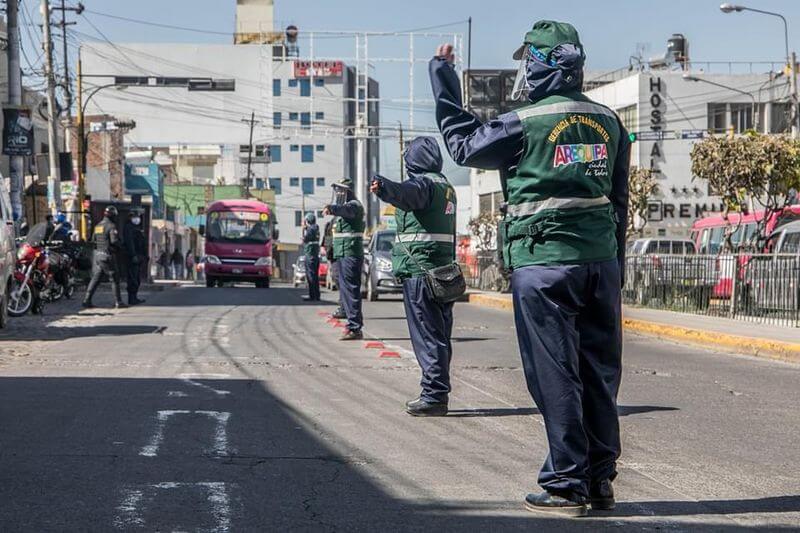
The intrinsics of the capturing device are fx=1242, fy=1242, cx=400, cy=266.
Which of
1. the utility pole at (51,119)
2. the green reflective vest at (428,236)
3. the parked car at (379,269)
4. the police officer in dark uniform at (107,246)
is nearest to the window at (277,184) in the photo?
the utility pole at (51,119)

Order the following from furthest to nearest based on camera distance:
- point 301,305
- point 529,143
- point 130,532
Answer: point 301,305 < point 529,143 < point 130,532

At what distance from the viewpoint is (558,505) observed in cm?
536

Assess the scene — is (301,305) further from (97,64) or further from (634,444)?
(97,64)

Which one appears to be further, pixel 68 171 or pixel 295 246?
pixel 295 246

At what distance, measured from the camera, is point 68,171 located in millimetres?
35875

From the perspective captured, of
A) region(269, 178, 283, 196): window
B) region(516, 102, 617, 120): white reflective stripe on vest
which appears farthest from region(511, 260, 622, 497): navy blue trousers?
region(269, 178, 283, 196): window

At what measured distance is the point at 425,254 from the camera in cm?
925

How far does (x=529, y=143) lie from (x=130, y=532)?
2.36 meters

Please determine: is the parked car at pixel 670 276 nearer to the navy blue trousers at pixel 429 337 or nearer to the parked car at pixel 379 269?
the parked car at pixel 379 269

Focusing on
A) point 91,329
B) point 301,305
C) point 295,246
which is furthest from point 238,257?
point 295,246

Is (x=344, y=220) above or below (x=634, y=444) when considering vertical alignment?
above

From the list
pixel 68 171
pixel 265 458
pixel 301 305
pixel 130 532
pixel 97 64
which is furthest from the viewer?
pixel 97 64

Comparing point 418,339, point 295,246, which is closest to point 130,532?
point 418,339

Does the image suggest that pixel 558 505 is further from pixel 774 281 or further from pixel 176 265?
pixel 176 265
